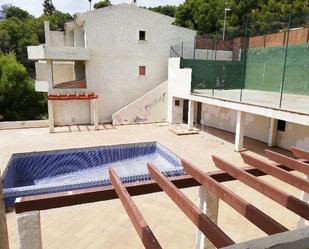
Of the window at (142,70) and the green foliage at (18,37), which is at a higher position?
the green foliage at (18,37)

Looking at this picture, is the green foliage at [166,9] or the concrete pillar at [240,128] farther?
the green foliage at [166,9]

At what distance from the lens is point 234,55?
61.8 feet

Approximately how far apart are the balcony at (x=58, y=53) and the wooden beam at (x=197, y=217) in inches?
619

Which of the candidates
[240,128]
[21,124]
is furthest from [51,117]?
[240,128]

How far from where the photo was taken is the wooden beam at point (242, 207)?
201 centimetres

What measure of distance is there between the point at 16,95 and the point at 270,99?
2173cm

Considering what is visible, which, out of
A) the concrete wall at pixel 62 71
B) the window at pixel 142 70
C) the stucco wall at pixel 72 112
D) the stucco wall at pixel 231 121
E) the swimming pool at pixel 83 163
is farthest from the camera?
the concrete wall at pixel 62 71

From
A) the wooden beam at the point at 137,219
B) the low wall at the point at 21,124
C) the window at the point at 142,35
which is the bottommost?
the low wall at the point at 21,124

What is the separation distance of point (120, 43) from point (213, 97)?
8340mm

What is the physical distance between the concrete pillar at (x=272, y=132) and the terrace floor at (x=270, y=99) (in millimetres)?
1250

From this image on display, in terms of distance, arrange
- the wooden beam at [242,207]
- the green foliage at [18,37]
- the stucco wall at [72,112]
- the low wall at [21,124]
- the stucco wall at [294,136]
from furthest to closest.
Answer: the green foliage at [18,37] → the stucco wall at [72,112] → the low wall at [21,124] → the stucco wall at [294,136] → the wooden beam at [242,207]

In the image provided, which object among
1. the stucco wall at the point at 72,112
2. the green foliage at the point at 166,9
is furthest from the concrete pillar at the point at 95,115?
the green foliage at the point at 166,9

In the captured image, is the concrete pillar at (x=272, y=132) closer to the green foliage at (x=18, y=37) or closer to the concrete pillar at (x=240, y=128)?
the concrete pillar at (x=240, y=128)

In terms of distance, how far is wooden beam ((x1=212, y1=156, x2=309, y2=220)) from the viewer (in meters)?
2.37
